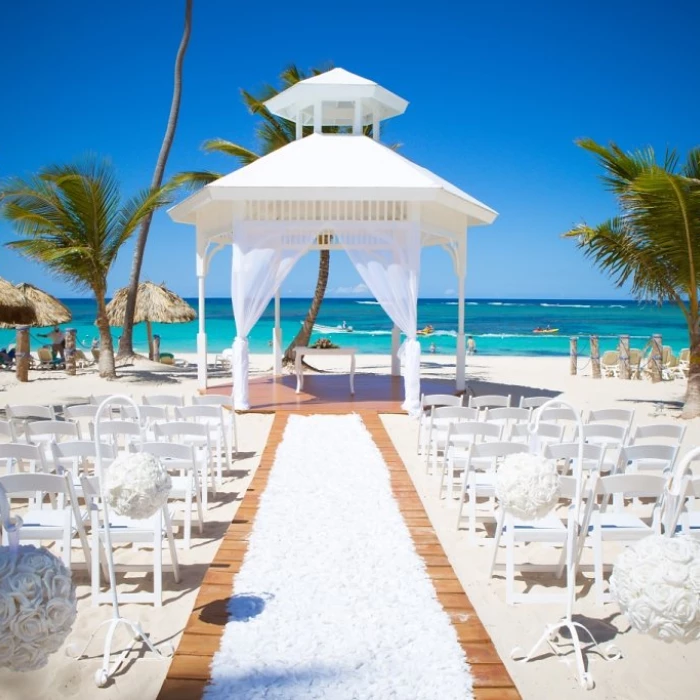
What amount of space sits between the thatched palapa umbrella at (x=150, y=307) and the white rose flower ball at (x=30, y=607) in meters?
20.6

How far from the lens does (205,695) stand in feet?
9.95

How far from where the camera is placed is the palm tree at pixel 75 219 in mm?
14062

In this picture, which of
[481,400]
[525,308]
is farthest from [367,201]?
[525,308]

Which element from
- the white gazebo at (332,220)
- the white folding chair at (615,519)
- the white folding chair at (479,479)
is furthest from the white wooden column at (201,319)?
the white folding chair at (615,519)

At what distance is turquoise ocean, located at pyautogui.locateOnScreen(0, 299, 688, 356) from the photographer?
39531mm

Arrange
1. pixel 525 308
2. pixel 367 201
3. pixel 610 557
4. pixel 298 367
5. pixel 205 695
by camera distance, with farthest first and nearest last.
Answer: pixel 525 308 → pixel 298 367 → pixel 367 201 → pixel 610 557 → pixel 205 695

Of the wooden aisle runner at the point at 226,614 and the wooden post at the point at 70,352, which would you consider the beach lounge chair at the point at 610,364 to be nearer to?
the wooden aisle runner at the point at 226,614

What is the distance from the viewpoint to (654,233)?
1085 cm

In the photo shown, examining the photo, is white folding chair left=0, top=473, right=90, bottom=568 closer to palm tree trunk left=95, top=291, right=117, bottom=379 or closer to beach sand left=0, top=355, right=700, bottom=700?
beach sand left=0, top=355, right=700, bottom=700

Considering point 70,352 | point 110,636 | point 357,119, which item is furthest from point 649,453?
point 70,352

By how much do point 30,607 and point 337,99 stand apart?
11.0 meters

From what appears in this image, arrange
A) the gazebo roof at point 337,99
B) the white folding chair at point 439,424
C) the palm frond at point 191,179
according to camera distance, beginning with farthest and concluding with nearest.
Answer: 1. the palm frond at point 191,179
2. the gazebo roof at point 337,99
3. the white folding chair at point 439,424

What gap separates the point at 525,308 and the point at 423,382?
60.2m

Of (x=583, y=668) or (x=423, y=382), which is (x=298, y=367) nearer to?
(x=423, y=382)
